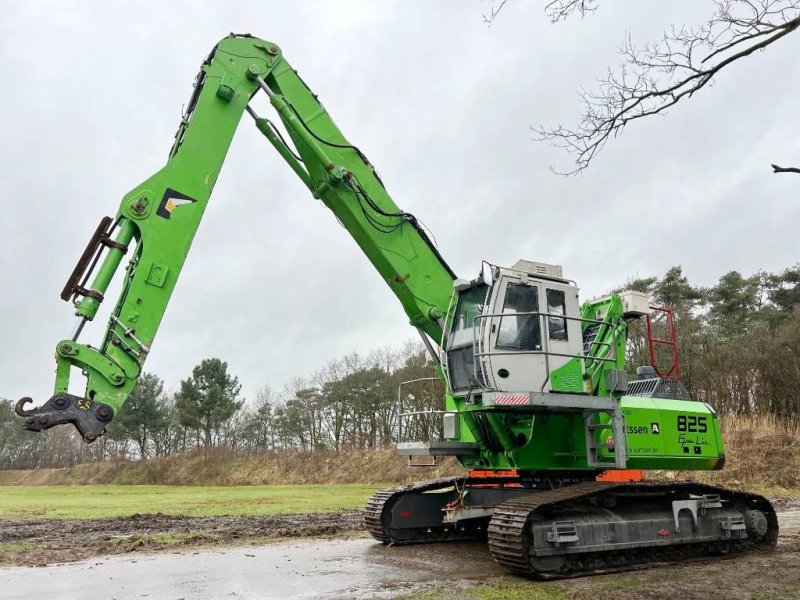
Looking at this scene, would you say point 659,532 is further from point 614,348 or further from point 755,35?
point 755,35

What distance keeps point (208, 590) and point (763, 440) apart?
21.2 m

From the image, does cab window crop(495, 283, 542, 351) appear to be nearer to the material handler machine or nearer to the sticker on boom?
the material handler machine

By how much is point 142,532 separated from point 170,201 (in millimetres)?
7059

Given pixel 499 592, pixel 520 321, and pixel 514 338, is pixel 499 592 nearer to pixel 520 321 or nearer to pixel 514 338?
pixel 514 338

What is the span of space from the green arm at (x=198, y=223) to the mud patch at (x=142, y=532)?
3.33m

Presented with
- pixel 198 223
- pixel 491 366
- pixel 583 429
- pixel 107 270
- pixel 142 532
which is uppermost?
pixel 198 223

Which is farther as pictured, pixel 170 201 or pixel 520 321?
pixel 520 321

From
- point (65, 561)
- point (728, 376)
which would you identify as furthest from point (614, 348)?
point (728, 376)

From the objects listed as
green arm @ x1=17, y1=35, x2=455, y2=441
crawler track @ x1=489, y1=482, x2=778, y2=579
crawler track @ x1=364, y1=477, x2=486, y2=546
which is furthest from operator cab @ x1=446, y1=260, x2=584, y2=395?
crawler track @ x1=364, y1=477, x2=486, y2=546

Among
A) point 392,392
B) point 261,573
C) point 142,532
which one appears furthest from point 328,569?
point 392,392

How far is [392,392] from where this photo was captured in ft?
151

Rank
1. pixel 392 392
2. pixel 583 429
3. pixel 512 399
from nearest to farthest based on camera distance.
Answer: pixel 512 399
pixel 583 429
pixel 392 392

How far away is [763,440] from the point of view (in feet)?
73.5

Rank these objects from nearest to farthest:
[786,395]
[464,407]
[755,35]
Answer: [755,35]
[464,407]
[786,395]
